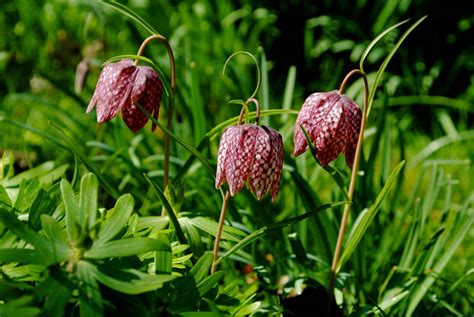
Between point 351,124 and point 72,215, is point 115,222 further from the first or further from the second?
point 351,124

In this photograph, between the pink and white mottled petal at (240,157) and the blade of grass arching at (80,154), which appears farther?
the blade of grass arching at (80,154)

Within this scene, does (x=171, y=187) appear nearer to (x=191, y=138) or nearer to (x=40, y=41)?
(x=191, y=138)

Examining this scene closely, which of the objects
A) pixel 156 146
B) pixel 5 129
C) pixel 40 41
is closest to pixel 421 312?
pixel 156 146

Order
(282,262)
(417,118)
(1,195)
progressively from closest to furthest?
(1,195), (282,262), (417,118)

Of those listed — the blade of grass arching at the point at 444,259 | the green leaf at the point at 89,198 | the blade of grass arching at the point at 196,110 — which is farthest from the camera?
the blade of grass arching at the point at 196,110

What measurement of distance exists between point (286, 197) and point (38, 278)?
1253mm

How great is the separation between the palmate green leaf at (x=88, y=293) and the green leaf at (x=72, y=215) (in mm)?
57

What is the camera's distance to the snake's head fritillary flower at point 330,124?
134 centimetres

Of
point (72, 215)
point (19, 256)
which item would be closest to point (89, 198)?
point (72, 215)

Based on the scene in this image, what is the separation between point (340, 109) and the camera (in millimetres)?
1338

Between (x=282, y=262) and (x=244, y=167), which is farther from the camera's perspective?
(x=282, y=262)

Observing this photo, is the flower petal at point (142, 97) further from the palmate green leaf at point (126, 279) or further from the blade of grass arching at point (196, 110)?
the blade of grass arching at point (196, 110)

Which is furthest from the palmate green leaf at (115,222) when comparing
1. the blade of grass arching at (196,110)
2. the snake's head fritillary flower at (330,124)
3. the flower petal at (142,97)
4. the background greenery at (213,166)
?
the blade of grass arching at (196,110)

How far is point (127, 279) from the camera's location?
1.09 m
